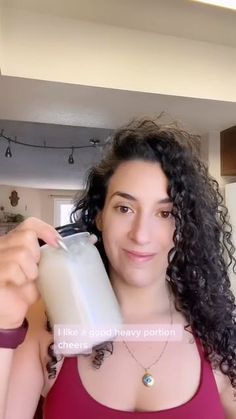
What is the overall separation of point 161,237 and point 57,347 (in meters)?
0.19

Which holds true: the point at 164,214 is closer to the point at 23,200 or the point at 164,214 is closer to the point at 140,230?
the point at 140,230

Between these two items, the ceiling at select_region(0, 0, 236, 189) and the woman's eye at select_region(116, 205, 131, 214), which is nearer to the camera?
the woman's eye at select_region(116, 205, 131, 214)

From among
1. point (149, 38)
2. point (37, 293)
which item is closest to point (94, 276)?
point (37, 293)

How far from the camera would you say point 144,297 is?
0.56 metres

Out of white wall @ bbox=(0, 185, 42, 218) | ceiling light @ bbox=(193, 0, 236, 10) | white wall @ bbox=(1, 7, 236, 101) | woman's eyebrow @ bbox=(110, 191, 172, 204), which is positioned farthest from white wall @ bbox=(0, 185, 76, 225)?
woman's eyebrow @ bbox=(110, 191, 172, 204)

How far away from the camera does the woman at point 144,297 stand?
1.57 ft

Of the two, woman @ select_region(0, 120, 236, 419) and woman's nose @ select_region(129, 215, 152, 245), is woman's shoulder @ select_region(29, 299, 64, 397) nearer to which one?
woman @ select_region(0, 120, 236, 419)

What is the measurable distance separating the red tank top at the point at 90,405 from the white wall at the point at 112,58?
2.95 feet

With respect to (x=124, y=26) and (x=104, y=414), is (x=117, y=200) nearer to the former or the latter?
(x=104, y=414)

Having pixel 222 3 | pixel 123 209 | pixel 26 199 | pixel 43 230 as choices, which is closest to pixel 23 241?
pixel 43 230

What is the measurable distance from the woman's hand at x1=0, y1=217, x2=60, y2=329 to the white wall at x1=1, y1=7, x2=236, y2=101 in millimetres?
854

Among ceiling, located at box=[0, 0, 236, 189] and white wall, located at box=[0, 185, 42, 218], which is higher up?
ceiling, located at box=[0, 0, 236, 189]

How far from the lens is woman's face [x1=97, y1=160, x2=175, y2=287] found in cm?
47

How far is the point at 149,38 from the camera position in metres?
1.29
